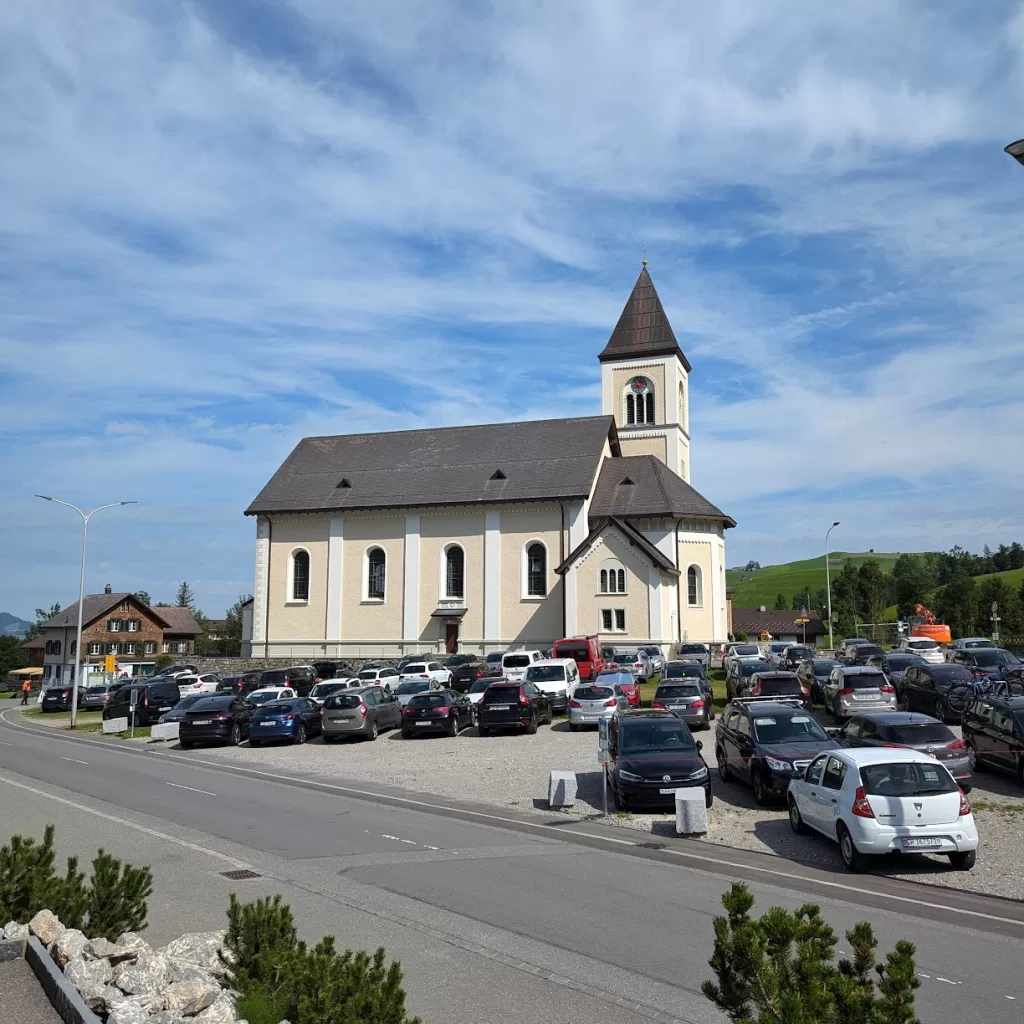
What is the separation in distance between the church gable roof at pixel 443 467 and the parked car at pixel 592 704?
26.9m

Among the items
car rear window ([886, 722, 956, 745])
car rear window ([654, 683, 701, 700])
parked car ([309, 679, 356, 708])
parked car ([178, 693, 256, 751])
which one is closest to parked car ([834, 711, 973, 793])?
car rear window ([886, 722, 956, 745])

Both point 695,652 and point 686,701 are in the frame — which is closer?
point 686,701

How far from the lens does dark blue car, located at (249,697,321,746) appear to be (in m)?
29.7

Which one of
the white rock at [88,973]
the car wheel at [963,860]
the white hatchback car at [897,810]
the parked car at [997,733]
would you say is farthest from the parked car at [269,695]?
the white rock at [88,973]

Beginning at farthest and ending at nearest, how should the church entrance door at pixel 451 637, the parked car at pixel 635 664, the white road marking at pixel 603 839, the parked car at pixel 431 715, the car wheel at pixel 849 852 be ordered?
the church entrance door at pixel 451 637, the parked car at pixel 635 664, the parked car at pixel 431 715, the car wheel at pixel 849 852, the white road marking at pixel 603 839

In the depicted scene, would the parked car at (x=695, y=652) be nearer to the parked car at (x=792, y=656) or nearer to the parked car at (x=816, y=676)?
the parked car at (x=792, y=656)

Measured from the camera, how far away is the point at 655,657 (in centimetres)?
4497

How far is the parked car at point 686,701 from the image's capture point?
87.2 feet

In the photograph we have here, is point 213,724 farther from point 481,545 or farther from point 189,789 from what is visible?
point 481,545

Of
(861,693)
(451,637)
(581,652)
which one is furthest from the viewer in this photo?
(451,637)

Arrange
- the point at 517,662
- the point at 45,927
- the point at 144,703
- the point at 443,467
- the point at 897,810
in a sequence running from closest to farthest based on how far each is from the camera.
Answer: the point at 45,927 → the point at 897,810 → the point at 144,703 → the point at 517,662 → the point at 443,467

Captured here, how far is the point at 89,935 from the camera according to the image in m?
8.01

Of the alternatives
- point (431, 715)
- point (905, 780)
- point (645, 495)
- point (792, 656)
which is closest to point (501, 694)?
point (431, 715)

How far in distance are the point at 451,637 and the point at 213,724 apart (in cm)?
2761
